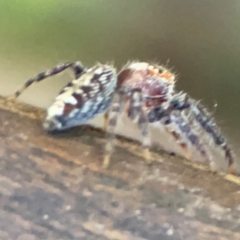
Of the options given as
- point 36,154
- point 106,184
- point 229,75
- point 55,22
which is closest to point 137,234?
point 106,184

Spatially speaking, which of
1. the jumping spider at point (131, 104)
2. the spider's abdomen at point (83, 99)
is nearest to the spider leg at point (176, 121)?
the jumping spider at point (131, 104)

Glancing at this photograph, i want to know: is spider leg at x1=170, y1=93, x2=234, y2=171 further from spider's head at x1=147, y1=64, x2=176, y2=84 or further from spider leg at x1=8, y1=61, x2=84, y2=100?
spider leg at x1=8, y1=61, x2=84, y2=100

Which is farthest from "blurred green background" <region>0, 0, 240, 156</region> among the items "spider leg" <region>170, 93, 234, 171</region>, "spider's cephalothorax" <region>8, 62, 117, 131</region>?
"spider's cephalothorax" <region>8, 62, 117, 131</region>

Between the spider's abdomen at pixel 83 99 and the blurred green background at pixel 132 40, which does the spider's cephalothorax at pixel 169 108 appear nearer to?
the spider's abdomen at pixel 83 99

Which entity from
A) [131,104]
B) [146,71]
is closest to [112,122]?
[131,104]

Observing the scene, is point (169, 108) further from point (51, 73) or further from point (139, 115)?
point (51, 73)

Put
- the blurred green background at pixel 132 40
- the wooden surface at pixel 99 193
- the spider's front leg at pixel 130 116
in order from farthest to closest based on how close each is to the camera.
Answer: the blurred green background at pixel 132 40 < the spider's front leg at pixel 130 116 < the wooden surface at pixel 99 193
